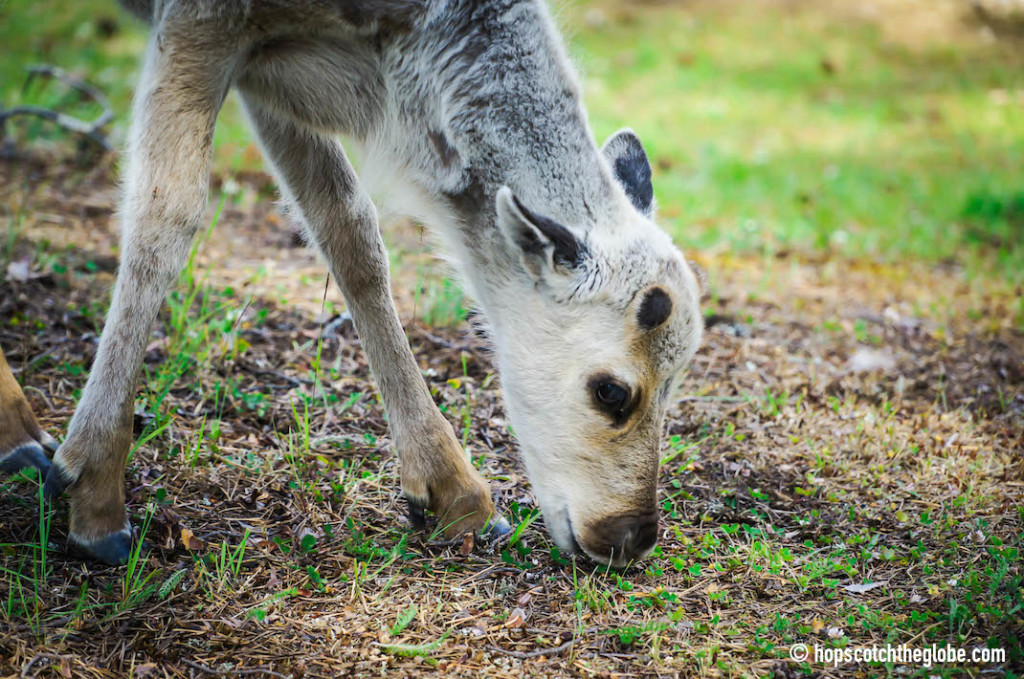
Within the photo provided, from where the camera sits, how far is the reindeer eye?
3182 millimetres

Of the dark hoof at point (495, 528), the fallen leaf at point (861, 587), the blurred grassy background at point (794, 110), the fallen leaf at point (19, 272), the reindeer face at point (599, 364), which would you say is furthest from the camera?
the blurred grassy background at point (794, 110)

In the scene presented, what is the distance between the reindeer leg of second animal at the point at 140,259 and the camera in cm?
307

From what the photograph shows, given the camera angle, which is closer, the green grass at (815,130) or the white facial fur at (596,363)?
the white facial fur at (596,363)

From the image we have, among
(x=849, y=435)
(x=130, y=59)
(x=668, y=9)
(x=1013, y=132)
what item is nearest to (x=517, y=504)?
(x=849, y=435)

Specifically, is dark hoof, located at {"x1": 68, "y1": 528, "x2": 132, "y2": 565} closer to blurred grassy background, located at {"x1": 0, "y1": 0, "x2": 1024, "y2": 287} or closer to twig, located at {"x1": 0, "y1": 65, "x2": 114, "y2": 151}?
blurred grassy background, located at {"x1": 0, "y1": 0, "x2": 1024, "y2": 287}

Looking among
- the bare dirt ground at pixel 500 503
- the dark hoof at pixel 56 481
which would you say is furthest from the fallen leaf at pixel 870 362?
the dark hoof at pixel 56 481

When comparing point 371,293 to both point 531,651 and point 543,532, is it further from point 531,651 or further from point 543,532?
point 531,651

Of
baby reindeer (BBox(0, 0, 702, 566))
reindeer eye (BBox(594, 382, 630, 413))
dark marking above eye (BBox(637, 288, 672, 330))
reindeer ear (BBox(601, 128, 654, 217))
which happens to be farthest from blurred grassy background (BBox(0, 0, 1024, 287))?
reindeer eye (BBox(594, 382, 630, 413))

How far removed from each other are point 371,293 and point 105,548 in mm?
1463

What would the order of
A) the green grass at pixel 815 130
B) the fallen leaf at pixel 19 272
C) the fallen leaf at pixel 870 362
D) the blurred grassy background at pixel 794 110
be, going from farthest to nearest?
the green grass at pixel 815 130 < the blurred grassy background at pixel 794 110 < the fallen leaf at pixel 870 362 < the fallen leaf at pixel 19 272

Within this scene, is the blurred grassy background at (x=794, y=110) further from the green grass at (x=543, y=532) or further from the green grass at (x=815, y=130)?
the green grass at (x=543, y=532)

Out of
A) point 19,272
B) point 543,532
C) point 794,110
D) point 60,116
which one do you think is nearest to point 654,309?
point 543,532

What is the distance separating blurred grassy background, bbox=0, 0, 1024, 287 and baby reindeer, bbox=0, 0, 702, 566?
0.71 metres

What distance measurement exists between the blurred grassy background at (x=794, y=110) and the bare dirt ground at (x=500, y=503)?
140 centimetres
